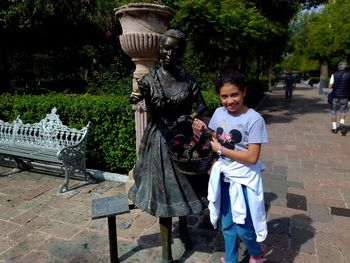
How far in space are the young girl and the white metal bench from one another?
9.44 ft

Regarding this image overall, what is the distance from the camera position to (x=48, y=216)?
12.4 feet

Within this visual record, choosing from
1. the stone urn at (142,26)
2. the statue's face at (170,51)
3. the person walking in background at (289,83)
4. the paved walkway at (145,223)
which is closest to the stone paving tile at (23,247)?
the paved walkway at (145,223)

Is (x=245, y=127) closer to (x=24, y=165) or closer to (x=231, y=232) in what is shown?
(x=231, y=232)

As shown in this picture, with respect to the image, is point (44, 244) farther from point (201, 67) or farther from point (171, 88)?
point (201, 67)

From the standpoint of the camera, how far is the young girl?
220 cm

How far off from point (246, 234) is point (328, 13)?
27.9 m

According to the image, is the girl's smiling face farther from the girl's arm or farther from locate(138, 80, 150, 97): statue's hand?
locate(138, 80, 150, 97): statue's hand

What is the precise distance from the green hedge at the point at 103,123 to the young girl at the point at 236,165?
9.53 feet

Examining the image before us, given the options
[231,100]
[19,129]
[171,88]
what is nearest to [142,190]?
[171,88]

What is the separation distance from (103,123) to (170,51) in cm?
309

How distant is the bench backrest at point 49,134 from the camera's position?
194 inches

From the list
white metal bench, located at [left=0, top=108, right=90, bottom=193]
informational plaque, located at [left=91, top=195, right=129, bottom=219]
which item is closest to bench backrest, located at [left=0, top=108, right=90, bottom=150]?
white metal bench, located at [left=0, top=108, right=90, bottom=193]

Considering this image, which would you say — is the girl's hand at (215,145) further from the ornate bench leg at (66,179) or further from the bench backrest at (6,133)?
the bench backrest at (6,133)

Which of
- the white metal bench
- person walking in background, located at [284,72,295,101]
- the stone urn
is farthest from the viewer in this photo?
person walking in background, located at [284,72,295,101]
